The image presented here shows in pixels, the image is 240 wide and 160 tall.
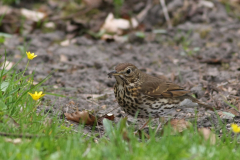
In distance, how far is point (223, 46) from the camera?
722 cm

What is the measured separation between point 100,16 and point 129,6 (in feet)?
2.60

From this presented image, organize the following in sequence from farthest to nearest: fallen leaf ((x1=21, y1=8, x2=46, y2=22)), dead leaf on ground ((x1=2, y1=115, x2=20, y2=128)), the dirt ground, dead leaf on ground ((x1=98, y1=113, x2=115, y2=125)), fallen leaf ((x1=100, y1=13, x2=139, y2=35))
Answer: fallen leaf ((x1=21, y1=8, x2=46, y2=22)), fallen leaf ((x1=100, y1=13, x2=139, y2=35)), the dirt ground, dead leaf on ground ((x1=98, y1=113, x2=115, y2=125)), dead leaf on ground ((x1=2, y1=115, x2=20, y2=128))

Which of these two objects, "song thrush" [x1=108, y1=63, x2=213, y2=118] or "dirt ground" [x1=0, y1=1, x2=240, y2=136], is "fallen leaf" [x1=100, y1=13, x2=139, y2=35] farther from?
"song thrush" [x1=108, y1=63, x2=213, y2=118]

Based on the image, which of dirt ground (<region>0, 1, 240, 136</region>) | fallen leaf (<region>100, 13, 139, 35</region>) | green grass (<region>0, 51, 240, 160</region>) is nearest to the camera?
green grass (<region>0, 51, 240, 160</region>)

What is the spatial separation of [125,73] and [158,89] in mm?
506

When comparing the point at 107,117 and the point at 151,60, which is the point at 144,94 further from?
the point at 151,60

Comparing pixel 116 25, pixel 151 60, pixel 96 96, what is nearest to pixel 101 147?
pixel 96 96

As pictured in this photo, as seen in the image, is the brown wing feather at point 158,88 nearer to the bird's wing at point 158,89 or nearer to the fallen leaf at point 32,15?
the bird's wing at point 158,89

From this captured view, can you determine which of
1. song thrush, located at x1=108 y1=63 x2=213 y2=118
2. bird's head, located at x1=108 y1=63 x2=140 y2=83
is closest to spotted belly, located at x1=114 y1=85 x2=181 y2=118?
song thrush, located at x1=108 y1=63 x2=213 y2=118

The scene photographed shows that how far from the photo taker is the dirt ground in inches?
206

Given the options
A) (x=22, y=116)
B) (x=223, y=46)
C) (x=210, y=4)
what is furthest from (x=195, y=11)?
(x=22, y=116)

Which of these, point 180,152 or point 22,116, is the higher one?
point 22,116

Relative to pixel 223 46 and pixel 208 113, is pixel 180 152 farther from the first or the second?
pixel 223 46

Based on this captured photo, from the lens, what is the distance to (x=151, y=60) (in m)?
6.95
